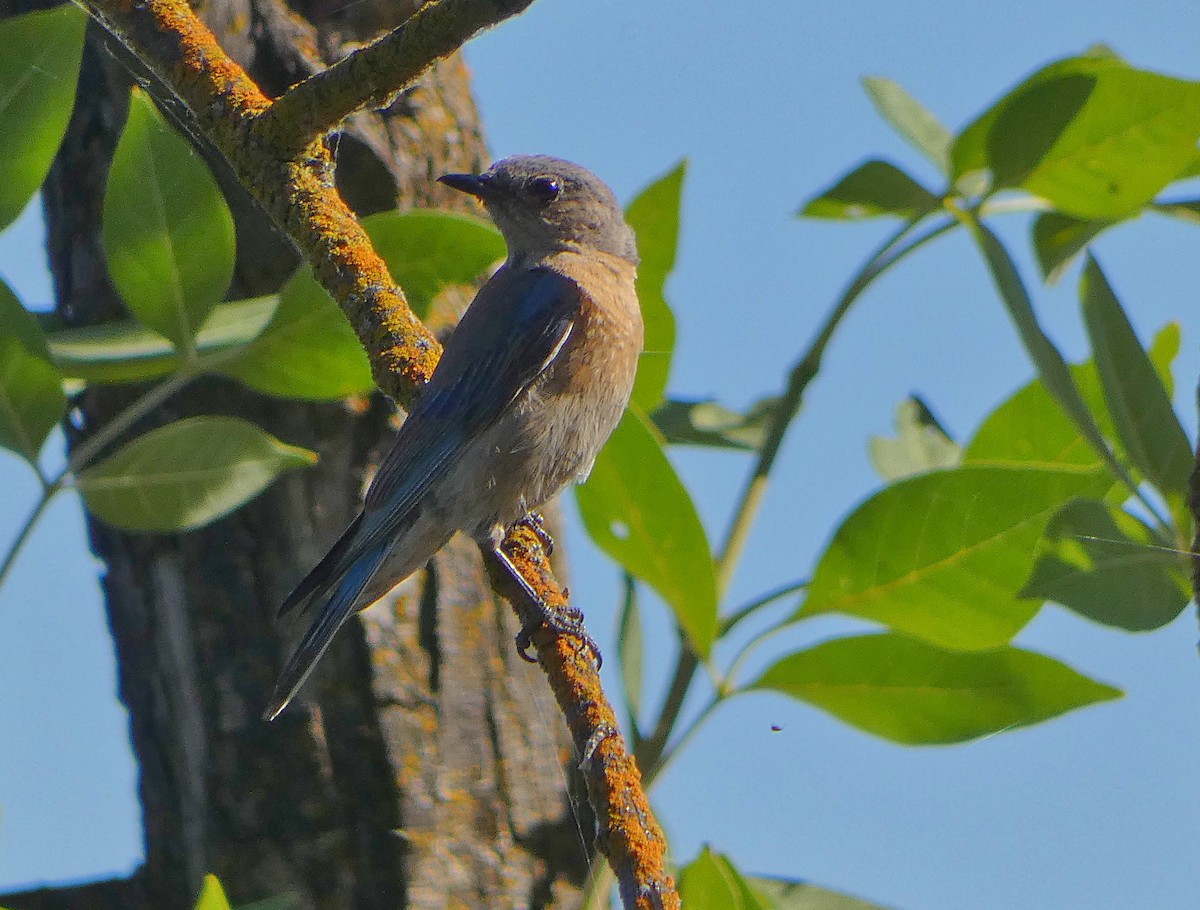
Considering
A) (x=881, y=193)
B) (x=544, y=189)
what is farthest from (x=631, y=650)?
(x=544, y=189)

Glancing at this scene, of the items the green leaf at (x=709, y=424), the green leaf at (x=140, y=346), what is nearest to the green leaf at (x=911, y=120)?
the green leaf at (x=709, y=424)

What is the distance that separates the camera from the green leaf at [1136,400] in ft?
6.22

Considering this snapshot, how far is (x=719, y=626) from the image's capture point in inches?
89.2

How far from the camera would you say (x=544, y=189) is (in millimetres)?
3629

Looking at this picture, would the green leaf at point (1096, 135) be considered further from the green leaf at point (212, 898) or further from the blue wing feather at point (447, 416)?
the green leaf at point (212, 898)

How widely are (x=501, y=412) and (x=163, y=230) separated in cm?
111

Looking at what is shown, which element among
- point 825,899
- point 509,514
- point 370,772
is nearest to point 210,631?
point 370,772

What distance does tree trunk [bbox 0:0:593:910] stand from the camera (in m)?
2.82

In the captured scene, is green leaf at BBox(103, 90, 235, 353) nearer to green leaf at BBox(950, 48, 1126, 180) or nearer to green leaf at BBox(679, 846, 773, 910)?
green leaf at BBox(679, 846, 773, 910)

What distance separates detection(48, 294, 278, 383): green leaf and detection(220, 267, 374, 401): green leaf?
0.03m

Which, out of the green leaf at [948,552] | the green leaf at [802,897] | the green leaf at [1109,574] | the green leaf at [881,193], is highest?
the green leaf at [881,193]

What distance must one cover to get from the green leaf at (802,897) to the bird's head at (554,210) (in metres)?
1.73

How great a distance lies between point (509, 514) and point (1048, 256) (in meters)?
1.23

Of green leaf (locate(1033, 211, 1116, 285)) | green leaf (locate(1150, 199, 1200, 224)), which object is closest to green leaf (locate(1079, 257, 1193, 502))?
green leaf (locate(1033, 211, 1116, 285))
